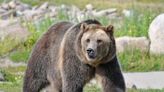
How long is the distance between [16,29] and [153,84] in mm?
7754

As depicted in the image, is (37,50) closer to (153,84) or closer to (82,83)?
(82,83)

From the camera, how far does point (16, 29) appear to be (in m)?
21.2

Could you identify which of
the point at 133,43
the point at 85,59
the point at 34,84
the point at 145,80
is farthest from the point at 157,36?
the point at 85,59

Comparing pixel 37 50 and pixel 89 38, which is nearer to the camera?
pixel 89 38

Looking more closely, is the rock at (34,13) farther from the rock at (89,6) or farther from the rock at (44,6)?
the rock at (89,6)

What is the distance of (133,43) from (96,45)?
28.5 ft

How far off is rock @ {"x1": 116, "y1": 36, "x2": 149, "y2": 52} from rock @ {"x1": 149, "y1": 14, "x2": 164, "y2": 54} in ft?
0.56

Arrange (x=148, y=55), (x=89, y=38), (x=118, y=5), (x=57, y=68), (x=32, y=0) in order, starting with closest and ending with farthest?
(x=89, y=38), (x=57, y=68), (x=148, y=55), (x=118, y=5), (x=32, y=0)

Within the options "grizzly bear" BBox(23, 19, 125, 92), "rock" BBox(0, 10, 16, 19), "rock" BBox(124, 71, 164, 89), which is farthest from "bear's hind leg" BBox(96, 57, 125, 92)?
"rock" BBox(0, 10, 16, 19)

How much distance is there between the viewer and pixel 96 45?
9.32 metres

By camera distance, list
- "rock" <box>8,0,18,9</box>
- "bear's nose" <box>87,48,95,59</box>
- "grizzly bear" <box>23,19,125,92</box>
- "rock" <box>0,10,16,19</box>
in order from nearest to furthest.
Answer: "bear's nose" <box>87,48,95,59</box>
"grizzly bear" <box>23,19,125,92</box>
"rock" <box>0,10,16,19</box>
"rock" <box>8,0,18,9</box>

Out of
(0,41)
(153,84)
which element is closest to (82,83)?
(153,84)

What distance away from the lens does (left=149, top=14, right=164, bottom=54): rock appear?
17.7m

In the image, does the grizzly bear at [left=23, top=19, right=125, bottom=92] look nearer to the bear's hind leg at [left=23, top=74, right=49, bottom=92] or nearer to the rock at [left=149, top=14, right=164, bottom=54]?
the bear's hind leg at [left=23, top=74, right=49, bottom=92]
